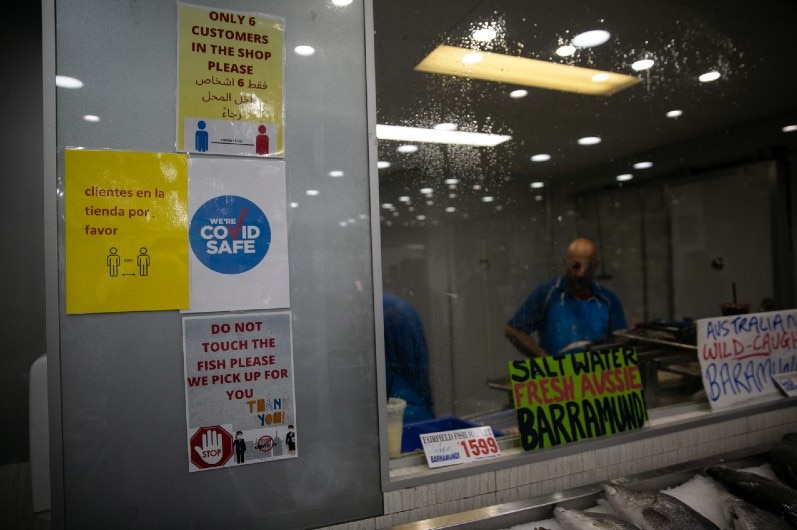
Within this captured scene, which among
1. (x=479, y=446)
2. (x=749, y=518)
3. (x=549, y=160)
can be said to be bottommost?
(x=749, y=518)

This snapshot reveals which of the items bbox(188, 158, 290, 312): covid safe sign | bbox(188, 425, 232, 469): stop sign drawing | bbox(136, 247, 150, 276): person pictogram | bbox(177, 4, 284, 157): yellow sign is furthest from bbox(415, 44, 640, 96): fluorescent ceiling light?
bbox(188, 425, 232, 469): stop sign drawing

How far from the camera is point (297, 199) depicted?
132cm

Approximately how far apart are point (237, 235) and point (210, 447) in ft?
1.75

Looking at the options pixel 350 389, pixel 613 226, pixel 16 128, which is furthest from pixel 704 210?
pixel 16 128

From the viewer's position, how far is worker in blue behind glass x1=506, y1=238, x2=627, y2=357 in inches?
101

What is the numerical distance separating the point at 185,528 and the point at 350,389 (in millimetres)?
518

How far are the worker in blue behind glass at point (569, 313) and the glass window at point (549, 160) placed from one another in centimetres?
2

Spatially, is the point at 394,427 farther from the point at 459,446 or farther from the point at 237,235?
the point at 237,235

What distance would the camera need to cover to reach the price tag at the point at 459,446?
146 cm

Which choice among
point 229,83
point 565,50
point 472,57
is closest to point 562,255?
point 565,50

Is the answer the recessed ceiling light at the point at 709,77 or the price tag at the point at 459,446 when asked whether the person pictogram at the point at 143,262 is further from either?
the recessed ceiling light at the point at 709,77

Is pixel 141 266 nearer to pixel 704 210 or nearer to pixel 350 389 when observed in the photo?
pixel 350 389

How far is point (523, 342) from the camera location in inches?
99.1

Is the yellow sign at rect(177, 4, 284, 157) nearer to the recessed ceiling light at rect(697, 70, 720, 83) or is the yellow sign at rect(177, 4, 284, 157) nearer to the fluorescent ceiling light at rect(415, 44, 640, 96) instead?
the fluorescent ceiling light at rect(415, 44, 640, 96)
